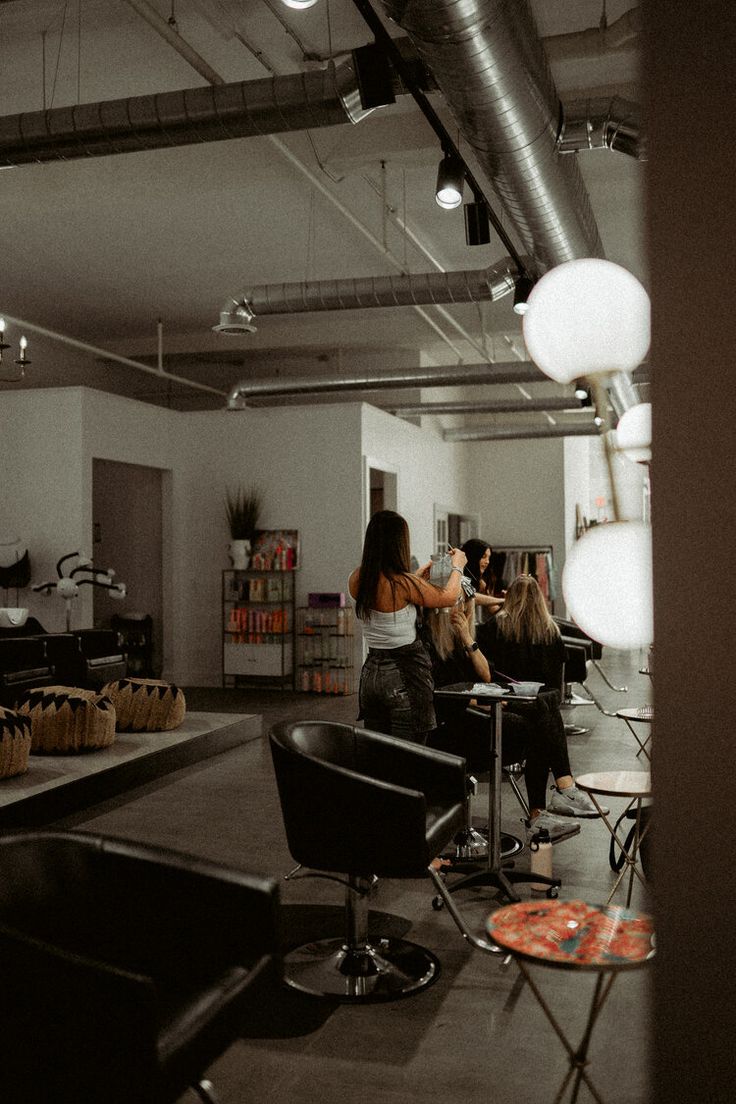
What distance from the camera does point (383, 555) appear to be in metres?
A: 4.19

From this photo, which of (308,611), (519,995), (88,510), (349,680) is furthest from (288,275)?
(519,995)

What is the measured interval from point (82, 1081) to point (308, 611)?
8.87 m

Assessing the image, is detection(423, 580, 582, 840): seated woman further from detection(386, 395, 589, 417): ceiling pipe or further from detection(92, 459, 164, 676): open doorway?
detection(386, 395, 589, 417): ceiling pipe

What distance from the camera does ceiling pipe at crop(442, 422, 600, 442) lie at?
14.0 meters

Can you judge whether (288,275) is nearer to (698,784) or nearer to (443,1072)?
(443,1072)

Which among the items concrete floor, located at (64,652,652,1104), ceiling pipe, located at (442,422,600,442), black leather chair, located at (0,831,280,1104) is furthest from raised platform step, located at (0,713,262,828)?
ceiling pipe, located at (442,422,600,442)

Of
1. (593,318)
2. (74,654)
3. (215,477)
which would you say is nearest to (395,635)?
(593,318)

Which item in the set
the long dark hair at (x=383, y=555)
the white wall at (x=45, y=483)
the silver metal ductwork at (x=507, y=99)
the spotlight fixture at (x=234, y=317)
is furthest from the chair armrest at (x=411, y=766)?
the white wall at (x=45, y=483)

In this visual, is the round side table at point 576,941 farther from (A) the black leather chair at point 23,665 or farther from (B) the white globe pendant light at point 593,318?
(A) the black leather chair at point 23,665

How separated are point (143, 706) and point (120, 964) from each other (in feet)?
15.5

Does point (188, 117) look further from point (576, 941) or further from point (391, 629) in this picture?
point (576, 941)

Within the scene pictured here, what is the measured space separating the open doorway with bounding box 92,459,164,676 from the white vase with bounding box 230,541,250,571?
47.7 inches

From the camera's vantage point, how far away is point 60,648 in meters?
7.82

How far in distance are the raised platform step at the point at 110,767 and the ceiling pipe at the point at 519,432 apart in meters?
7.64
